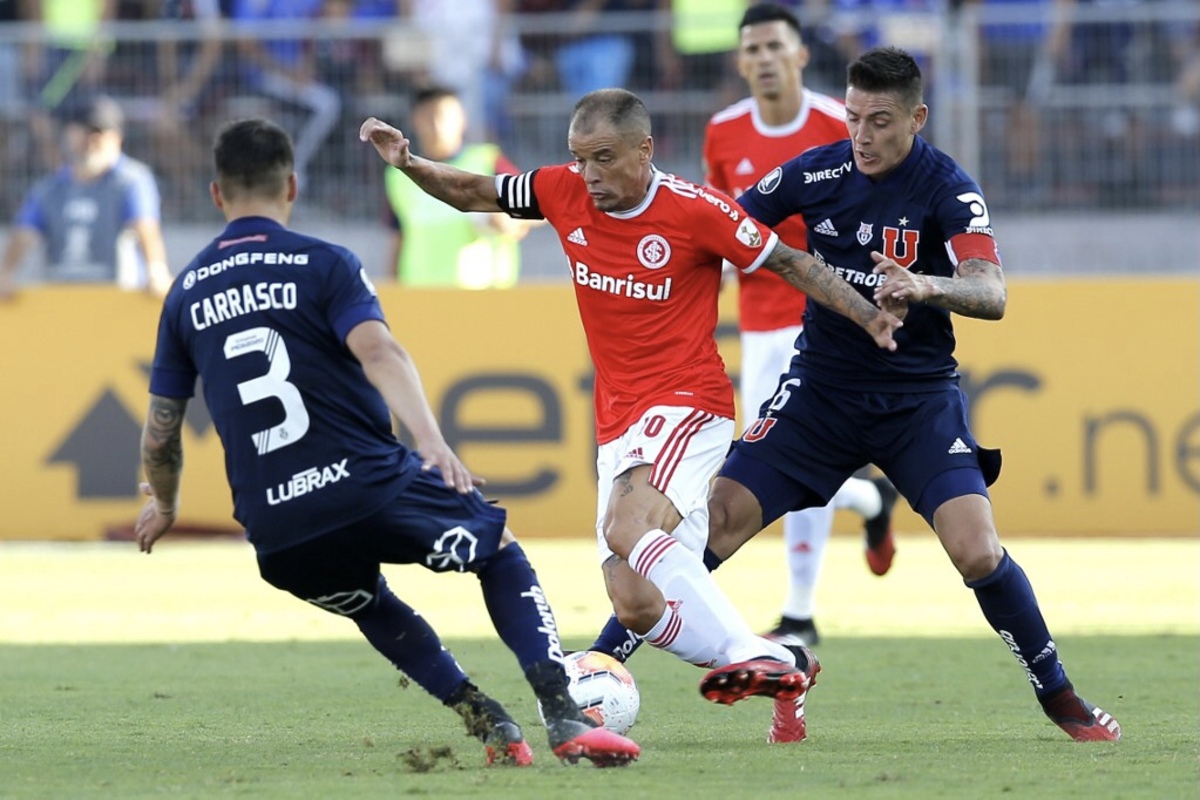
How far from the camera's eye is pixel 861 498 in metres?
9.55

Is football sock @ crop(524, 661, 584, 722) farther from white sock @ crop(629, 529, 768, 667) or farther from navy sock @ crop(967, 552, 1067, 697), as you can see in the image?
navy sock @ crop(967, 552, 1067, 697)

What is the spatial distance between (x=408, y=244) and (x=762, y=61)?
5.49 meters

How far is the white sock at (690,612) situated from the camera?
19.8ft

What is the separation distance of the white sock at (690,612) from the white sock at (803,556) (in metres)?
2.81

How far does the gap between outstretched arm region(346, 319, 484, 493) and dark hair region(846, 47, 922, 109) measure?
6.60 ft

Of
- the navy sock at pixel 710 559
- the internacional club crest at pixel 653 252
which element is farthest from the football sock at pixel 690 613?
the internacional club crest at pixel 653 252

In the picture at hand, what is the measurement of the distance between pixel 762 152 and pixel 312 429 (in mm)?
4224

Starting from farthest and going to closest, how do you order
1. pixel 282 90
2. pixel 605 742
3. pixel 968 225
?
1. pixel 282 90
2. pixel 968 225
3. pixel 605 742

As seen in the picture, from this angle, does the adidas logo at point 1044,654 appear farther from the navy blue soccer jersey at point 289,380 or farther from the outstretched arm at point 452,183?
the outstretched arm at point 452,183

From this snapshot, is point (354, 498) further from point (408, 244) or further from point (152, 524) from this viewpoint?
point (408, 244)

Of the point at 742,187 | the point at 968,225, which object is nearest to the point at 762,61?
the point at 742,187

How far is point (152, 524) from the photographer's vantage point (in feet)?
19.6

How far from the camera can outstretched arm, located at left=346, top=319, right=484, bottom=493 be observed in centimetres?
527

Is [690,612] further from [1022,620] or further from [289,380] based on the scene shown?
[289,380]
